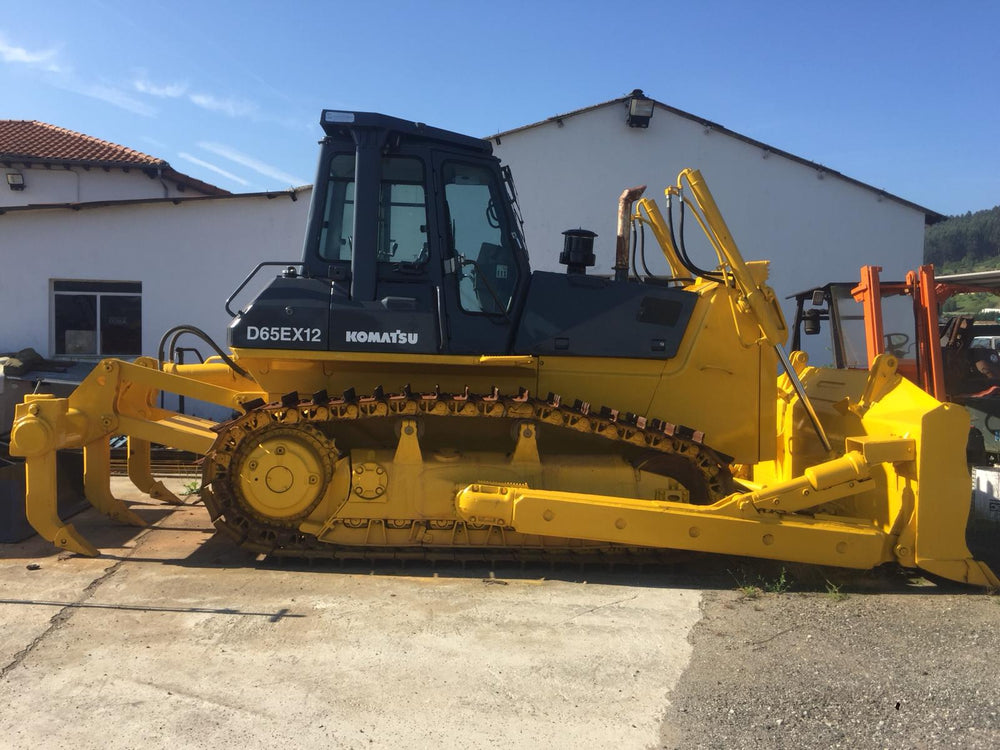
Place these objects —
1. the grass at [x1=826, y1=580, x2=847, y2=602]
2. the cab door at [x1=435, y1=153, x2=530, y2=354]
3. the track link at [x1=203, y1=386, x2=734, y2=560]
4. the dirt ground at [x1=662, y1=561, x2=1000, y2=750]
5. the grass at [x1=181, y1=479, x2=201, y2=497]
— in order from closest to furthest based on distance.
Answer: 1. the dirt ground at [x1=662, y1=561, x2=1000, y2=750]
2. the grass at [x1=826, y1=580, x2=847, y2=602]
3. the track link at [x1=203, y1=386, x2=734, y2=560]
4. the cab door at [x1=435, y1=153, x2=530, y2=354]
5. the grass at [x1=181, y1=479, x2=201, y2=497]

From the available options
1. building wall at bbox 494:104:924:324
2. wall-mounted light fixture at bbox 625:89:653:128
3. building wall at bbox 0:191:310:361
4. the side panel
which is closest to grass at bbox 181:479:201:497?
the side panel

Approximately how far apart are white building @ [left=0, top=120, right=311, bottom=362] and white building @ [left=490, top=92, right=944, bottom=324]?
4576 millimetres

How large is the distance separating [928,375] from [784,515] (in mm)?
3464

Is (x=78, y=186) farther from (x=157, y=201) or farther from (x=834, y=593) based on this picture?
(x=834, y=593)

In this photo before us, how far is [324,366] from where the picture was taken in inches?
216

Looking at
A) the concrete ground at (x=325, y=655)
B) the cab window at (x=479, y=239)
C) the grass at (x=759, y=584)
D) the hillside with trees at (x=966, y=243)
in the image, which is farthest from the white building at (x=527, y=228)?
the hillside with trees at (x=966, y=243)

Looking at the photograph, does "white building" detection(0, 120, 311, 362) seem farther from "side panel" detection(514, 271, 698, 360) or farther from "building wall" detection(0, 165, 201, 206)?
"side panel" detection(514, 271, 698, 360)

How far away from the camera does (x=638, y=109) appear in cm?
1397

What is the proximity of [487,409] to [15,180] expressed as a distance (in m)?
16.9

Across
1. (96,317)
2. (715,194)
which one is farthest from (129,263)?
(715,194)

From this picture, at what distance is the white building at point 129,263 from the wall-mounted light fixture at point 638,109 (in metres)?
6.31

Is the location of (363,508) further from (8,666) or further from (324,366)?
(8,666)

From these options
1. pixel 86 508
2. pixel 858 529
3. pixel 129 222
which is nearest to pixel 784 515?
pixel 858 529

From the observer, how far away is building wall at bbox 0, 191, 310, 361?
13.5 metres
